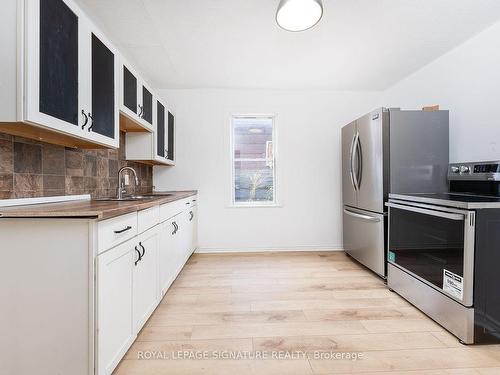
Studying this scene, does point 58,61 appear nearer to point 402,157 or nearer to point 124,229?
point 124,229

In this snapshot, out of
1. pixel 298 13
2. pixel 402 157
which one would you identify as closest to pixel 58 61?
pixel 298 13

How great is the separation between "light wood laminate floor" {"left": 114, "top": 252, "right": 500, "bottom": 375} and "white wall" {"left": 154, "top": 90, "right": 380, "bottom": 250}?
1066 millimetres

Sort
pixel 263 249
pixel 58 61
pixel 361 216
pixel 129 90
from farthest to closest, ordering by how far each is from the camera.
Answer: pixel 263 249 < pixel 361 216 < pixel 129 90 < pixel 58 61

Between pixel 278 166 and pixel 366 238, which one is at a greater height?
pixel 278 166

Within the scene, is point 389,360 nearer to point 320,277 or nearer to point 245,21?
point 320,277

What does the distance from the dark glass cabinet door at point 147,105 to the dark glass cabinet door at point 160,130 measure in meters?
0.19

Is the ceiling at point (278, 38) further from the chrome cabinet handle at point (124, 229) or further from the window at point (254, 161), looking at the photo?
the chrome cabinet handle at point (124, 229)

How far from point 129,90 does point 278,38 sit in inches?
55.2

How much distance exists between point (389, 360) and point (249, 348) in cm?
80

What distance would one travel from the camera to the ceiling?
2.08 metres

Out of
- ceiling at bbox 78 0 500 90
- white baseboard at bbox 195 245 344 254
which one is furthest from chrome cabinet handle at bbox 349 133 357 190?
white baseboard at bbox 195 245 344 254

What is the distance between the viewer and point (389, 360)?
1547 mm

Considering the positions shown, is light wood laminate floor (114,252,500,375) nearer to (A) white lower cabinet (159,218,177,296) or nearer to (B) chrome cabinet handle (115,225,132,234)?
(A) white lower cabinet (159,218,177,296)

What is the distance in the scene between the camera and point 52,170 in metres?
1.81
